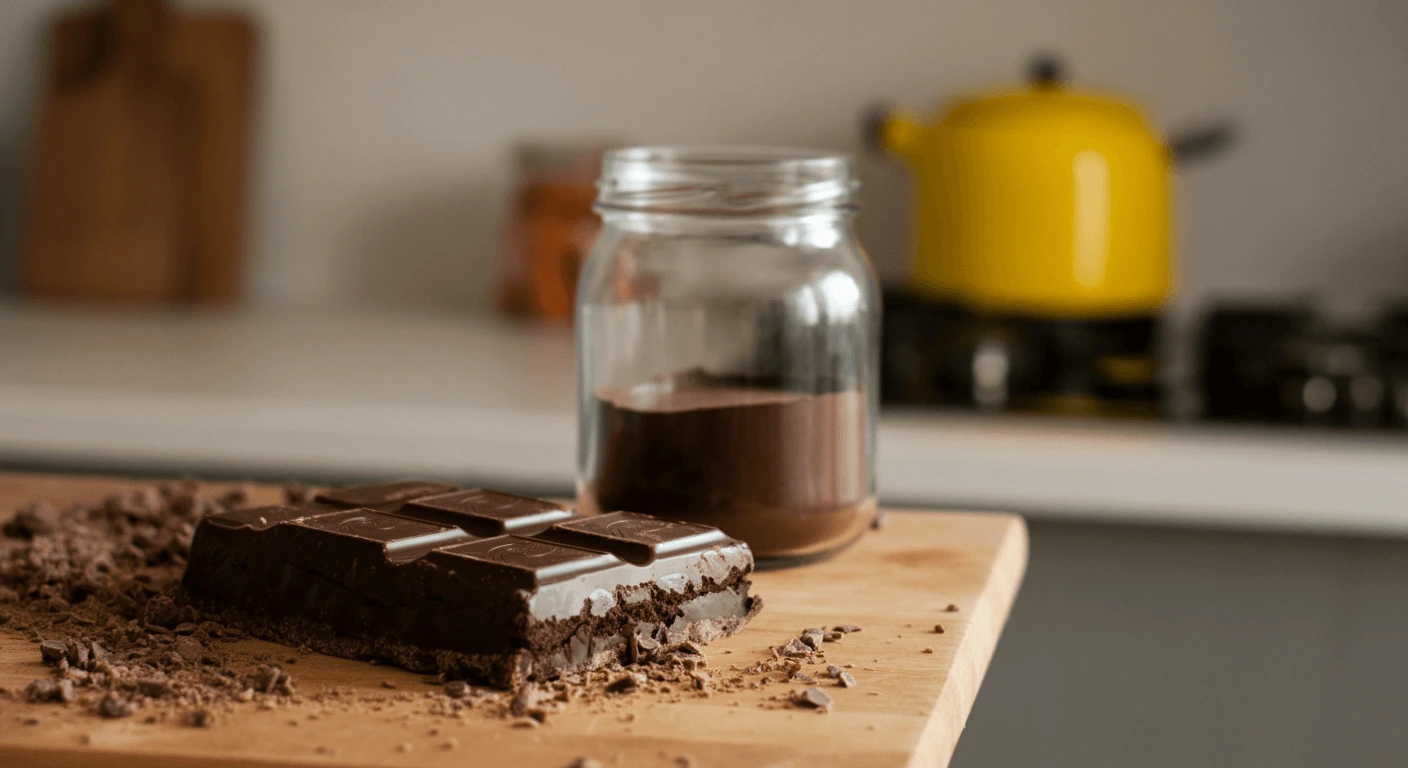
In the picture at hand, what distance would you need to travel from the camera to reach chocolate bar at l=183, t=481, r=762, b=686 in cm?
70

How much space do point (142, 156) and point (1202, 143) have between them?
1.58m

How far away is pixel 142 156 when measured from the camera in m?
2.41

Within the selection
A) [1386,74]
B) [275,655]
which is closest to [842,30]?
[1386,74]

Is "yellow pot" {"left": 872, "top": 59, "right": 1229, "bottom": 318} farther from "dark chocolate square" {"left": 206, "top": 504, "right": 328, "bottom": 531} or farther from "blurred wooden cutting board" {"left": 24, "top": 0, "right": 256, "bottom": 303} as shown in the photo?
"dark chocolate square" {"left": 206, "top": 504, "right": 328, "bottom": 531}

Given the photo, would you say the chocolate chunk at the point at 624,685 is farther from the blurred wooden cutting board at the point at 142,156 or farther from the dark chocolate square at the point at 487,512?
the blurred wooden cutting board at the point at 142,156

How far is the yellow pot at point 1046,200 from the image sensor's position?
Result: 1848 mm

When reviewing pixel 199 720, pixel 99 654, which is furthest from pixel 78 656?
pixel 199 720

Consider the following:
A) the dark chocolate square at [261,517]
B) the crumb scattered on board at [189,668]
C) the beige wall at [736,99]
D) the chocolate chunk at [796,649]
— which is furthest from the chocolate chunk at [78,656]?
the beige wall at [736,99]

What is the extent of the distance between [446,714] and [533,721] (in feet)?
0.13

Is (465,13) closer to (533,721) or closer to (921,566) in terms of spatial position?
(921,566)

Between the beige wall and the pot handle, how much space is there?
1.14 ft

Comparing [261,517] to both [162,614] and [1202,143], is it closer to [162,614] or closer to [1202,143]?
[162,614]

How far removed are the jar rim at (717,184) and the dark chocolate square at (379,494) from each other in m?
0.20

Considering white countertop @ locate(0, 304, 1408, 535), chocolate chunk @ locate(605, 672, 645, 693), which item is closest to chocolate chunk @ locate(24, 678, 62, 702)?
chocolate chunk @ locate(605, 672, 645, 693)
